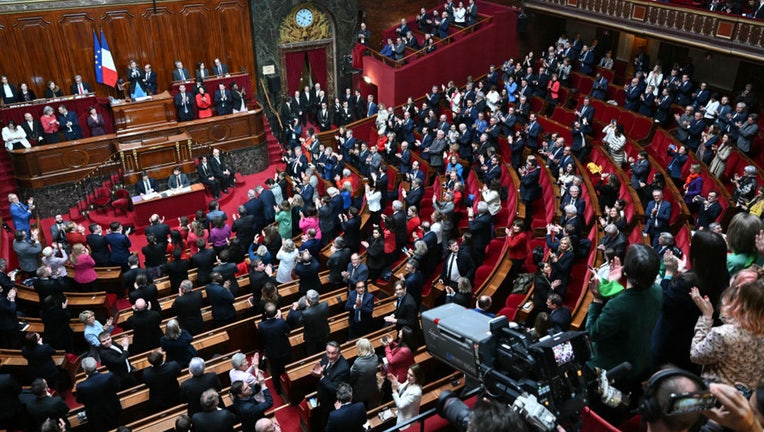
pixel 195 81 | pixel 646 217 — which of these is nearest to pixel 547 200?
pixel 646 217

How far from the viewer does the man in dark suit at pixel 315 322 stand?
18.7 ft

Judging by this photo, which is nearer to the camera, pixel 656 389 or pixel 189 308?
pixel 656 389

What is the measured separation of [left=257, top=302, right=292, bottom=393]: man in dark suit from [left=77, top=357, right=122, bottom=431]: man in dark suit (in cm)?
136

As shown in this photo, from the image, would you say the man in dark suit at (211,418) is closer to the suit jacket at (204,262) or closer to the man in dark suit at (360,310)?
the man in dark suit at (360,310)

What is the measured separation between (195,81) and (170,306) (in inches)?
272

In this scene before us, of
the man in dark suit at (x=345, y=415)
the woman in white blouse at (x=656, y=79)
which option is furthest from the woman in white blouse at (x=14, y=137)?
the woman in white blouse at (x=656, y=79)

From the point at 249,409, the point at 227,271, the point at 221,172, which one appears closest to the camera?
the point at 249,409

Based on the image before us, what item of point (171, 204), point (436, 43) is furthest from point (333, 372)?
point (436, 43)

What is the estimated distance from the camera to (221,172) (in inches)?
452

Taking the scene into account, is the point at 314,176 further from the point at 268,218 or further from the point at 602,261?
the point at 602,261

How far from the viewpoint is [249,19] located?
13.4 metres

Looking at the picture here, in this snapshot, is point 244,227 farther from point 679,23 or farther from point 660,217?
point 679,23

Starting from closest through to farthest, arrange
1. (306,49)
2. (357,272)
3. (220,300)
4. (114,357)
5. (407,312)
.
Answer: (114,357) → (407,312) → (220,300) → (357,272) → (306,49)

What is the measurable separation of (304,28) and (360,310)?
1000 centimetres
